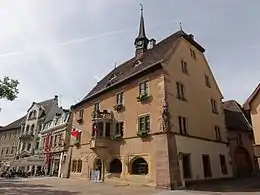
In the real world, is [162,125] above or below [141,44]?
below

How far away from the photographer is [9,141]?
60.0 metres

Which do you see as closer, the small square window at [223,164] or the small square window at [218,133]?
the small square window at [223,164]

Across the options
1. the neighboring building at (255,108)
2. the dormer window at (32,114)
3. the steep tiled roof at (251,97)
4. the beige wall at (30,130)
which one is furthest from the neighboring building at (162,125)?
the dormer window at (32,114)

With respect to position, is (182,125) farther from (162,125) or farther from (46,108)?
(46,108)

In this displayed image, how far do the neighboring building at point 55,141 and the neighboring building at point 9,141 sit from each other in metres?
13.2

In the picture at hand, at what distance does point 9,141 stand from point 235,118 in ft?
165

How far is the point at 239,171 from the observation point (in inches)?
1207

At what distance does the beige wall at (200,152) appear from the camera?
A: 22383mm

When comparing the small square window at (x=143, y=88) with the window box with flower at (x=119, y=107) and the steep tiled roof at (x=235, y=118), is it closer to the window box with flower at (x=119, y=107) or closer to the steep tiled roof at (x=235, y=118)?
the window box with flower at (x=119, y=107)

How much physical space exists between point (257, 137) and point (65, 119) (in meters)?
32.9

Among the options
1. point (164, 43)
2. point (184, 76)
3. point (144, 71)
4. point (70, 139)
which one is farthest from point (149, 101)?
point (70, 139)

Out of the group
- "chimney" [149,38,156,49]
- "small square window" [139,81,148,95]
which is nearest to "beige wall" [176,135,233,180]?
"small square window" [139,81,148,95]

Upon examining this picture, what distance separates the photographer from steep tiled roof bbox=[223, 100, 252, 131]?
32531mm

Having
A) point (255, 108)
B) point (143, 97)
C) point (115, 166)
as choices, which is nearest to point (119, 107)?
point (143, 97)
